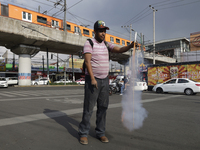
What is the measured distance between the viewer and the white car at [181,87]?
11.9 m

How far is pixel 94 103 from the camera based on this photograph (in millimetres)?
2631

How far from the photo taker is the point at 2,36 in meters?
19.5

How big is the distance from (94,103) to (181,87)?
11.7m

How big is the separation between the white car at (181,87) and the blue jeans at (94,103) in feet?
37.5

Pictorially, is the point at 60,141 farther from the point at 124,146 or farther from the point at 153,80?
the point at 153,80

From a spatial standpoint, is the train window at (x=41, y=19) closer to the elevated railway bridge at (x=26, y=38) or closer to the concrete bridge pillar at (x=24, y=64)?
the elevated railway bridge at (x=26, y=38)

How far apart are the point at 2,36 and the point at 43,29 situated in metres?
4.86

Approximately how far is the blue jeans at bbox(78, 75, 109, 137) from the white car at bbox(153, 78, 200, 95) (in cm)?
1144

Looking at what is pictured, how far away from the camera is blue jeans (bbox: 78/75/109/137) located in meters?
2.60

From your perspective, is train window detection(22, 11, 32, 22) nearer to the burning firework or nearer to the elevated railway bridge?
the elevated railway bridge

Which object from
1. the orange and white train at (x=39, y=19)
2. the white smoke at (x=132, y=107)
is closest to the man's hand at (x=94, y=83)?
the white smoke at (x=132, y=107)

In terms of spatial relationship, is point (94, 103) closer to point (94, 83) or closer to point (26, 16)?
point (94, 83)

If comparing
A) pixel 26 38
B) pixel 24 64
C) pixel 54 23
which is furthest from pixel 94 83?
pixel 24 64

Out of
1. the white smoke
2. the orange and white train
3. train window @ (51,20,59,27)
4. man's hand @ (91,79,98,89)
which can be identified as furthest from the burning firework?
train window @ (51,20,59,27)
